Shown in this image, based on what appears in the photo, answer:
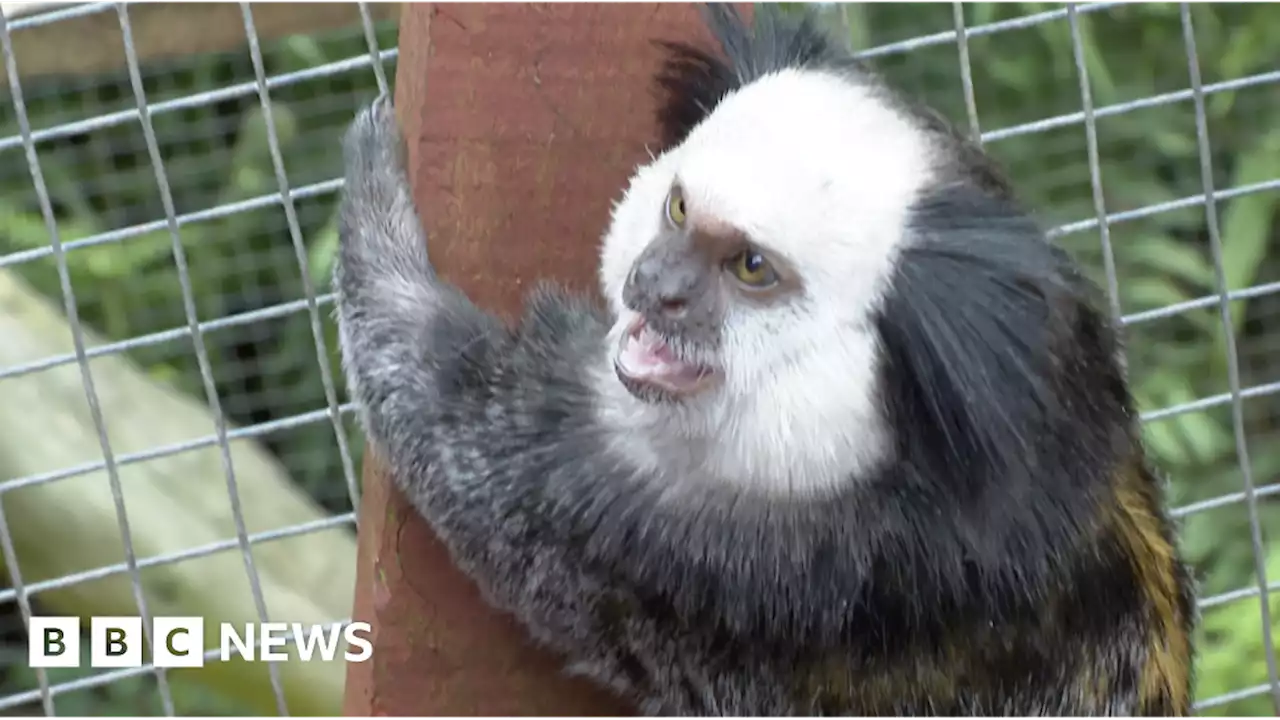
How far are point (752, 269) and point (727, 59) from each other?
0.21 m

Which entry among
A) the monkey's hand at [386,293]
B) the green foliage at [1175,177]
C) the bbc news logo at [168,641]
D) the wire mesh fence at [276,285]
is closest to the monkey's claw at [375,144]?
the monkey's hand at [386,293]

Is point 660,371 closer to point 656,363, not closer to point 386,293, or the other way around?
point 656,363

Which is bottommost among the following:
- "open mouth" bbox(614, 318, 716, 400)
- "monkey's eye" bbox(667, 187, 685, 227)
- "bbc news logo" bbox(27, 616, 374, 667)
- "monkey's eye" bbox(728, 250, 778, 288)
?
"bbc news logo" bbox(27, 616, 374, 667)

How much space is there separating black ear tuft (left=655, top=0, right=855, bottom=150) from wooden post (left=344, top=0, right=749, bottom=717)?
0.7 inches

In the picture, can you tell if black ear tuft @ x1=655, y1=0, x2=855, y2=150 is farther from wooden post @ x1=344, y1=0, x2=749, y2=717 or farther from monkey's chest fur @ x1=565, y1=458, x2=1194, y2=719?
monkey's chest fur @ x1=565, y1=458, x2=1194, y2=719

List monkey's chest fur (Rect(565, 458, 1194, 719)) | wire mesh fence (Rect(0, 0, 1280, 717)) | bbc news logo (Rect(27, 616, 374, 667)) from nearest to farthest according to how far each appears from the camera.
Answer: monkey's chest fur (Rect(565, 458, 1194, 719)) → bbc news logo (Rect(27, 616, 374, 667)) → wire mesh fence (Rect(0, 0, 1280, 717))

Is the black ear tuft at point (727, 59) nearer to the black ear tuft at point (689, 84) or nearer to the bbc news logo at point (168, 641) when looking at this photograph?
the black ear tuft at point (689, 84)

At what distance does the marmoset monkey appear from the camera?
2.89 feet

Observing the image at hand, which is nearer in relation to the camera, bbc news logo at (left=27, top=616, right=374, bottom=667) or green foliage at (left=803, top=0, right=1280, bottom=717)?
bbc news logo at (left=27, top=616, right=374, bottom=667)

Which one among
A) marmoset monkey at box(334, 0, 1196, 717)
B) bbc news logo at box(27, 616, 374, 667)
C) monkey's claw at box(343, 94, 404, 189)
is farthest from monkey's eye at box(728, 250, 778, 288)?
bbc news logo at box(27, 616, 374, 667)

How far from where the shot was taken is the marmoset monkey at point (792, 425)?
2.89ft

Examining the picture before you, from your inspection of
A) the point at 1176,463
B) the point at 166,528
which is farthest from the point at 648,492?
the point at 1176,463

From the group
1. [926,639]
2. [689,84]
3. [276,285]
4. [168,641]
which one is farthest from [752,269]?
[276,285]

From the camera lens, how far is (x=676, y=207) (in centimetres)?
94
